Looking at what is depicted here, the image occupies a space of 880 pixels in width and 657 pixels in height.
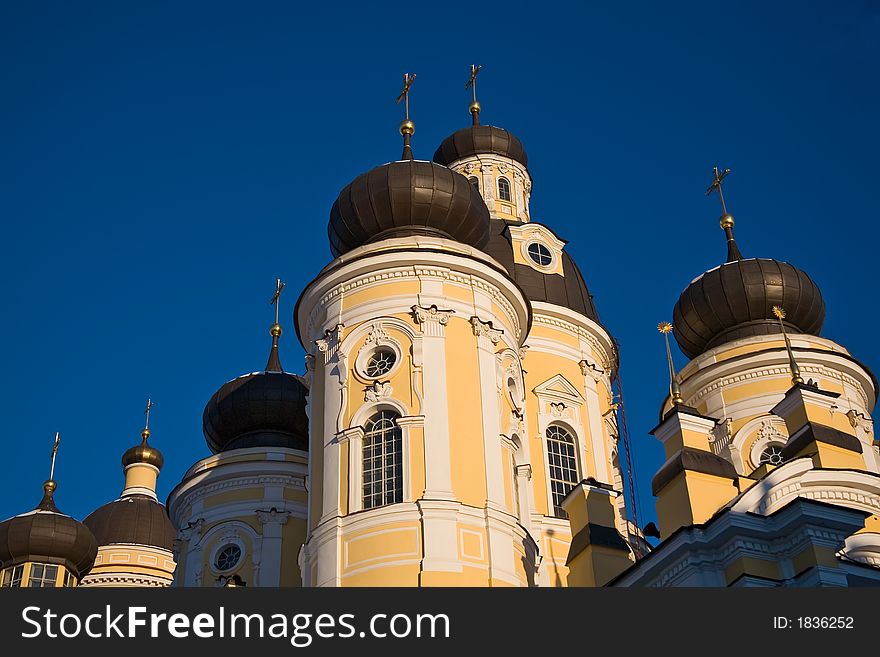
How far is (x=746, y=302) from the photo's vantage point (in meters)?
25.4

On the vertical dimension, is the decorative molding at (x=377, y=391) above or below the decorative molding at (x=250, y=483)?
below

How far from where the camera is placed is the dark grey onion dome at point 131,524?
33.2m

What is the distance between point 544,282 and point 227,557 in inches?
339

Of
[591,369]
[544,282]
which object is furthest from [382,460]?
[544,282]

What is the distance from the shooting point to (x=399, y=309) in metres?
21.1

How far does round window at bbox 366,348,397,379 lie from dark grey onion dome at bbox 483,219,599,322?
6.92 m

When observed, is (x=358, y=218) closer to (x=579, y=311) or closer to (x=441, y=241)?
(x=441, y=241)

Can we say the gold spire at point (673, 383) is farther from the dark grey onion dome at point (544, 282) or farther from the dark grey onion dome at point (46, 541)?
the dark grey onion dome at point (46, 541)

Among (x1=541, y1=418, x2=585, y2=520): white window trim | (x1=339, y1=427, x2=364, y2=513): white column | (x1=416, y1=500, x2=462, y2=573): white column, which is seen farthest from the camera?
(x1=541, y1=418, x2=585, y2=520): white window trim

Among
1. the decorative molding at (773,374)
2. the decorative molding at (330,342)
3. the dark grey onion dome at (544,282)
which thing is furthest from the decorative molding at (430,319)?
the decorative molding at (773,374)

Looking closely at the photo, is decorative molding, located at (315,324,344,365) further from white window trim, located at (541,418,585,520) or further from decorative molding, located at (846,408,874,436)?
decorative molding, located at (846,408,874,436)

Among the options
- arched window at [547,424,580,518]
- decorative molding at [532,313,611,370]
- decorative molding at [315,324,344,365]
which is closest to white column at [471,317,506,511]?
decorative molding at [315,324,344,365]

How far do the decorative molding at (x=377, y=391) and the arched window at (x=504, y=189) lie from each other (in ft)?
38.6

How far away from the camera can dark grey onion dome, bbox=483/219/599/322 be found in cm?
2756
